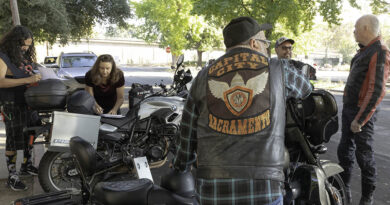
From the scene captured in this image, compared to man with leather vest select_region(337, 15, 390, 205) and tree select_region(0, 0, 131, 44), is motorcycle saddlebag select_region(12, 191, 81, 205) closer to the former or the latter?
man with leather vest select_region(337, 15, 390, 205)

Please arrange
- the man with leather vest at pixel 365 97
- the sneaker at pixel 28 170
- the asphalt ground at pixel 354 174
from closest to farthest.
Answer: the man with leather vest at pixel 365 97 < the asphalt ground at pixel 354 174 < the sneaker at pixel 28 170

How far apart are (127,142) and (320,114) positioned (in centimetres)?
249

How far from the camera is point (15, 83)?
3.93 metres

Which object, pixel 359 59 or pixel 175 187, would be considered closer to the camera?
pixel 175 187

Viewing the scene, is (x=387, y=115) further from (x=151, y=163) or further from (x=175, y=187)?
(x=175, y=187)

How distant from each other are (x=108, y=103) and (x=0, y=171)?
1.84 meters

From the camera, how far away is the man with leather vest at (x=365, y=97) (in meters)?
3.34

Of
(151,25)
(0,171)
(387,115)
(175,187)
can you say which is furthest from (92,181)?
(151,25)

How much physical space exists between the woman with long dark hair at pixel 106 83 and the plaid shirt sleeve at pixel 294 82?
11.2 ft

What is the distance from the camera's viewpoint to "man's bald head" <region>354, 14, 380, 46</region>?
11.3 ft

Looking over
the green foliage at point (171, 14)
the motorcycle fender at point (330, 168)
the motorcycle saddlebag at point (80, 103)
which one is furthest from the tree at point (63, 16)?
the motorcycle fender at point (330, 168)

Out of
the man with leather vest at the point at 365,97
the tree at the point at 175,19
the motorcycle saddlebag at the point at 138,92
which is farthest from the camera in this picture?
the tree at the point at 175,19

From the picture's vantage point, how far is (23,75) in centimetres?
411

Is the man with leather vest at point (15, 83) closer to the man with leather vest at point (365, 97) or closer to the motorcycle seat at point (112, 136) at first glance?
the motorcycle seat at point (112, 136)
